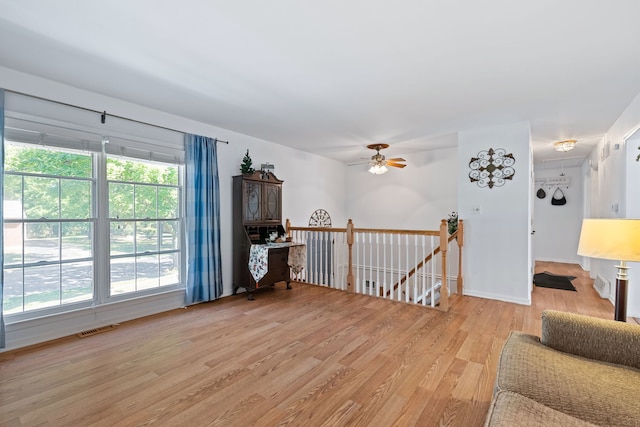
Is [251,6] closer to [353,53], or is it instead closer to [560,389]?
[353,53]

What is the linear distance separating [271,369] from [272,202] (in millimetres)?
2902

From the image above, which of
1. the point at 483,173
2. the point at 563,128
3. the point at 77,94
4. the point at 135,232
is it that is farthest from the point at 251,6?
the point at 563,128

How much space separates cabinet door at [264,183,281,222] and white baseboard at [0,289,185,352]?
1.69m

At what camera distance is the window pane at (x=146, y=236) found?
12.0 ft

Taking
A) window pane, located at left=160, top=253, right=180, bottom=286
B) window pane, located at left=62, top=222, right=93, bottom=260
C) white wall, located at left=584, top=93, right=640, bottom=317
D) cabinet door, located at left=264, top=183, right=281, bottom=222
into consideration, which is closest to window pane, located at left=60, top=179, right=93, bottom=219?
window pane, located at left=62, top=222, right=93, bottom=260

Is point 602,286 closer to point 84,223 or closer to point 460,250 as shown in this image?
point 460,250

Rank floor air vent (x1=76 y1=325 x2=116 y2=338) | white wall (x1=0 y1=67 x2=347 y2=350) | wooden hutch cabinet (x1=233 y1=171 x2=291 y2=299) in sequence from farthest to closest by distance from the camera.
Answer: wooden hutch cabinet (x1=233 y1=171 x2=291 y2=299), floor air vent (x1=76 y1=325 x2=116 y2=338), white wall (x1=0 y1=67 x2=347 y2=350)

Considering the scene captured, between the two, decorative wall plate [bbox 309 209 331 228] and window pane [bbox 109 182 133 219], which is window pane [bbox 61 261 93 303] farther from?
decorative wall plate [bbox 309 209 331 228]

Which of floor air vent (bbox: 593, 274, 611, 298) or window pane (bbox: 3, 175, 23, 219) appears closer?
window pane (bbox: 3, 175, 23, 219)

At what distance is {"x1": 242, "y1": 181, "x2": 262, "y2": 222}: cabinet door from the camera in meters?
4.46

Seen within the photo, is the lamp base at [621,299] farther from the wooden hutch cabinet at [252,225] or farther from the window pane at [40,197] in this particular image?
the window pane at [40,197]

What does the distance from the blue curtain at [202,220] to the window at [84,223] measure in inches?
7.2

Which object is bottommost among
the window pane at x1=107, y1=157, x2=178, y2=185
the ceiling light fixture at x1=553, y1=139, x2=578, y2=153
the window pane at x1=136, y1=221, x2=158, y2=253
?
the window pane at x1=136, y1=221, x2=158, y2=253

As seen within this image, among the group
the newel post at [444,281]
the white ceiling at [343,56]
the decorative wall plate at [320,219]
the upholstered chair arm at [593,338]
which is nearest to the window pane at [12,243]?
the white ceiling at [343,56]
